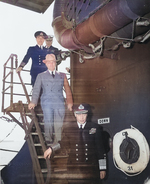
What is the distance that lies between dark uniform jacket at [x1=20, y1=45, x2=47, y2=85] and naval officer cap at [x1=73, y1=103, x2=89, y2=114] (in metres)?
0.47

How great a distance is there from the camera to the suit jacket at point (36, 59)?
1.83m

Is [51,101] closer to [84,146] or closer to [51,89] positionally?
[51,89]

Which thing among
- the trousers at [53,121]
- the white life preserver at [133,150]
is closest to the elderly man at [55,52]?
the trousers at [53,121]

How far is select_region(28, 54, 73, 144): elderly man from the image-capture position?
5.62 feet

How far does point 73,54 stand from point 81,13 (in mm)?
378

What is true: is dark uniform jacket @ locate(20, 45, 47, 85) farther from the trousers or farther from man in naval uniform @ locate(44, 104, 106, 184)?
man in naval uniform @ locate(44, 104, 106, 184)

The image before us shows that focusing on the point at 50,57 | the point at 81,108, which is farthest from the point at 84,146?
the point at 50,57

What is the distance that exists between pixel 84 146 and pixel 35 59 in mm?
913

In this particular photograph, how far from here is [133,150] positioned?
5.08ft

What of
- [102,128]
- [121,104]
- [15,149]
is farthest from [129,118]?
[15,149]

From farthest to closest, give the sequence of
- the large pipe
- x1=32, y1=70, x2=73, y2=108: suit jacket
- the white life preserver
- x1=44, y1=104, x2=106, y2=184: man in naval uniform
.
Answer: x1=32, y1=70, x2=73, y2=108: suit jacket
x1=44, y1=104, x2=106, y2=184: man in naval uniform
the white life preserver
the large pipe

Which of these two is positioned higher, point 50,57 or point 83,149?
point 50,57

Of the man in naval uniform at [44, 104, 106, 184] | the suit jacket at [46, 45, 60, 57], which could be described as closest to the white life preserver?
the man in naval uniform at [44, 104, 106, 184]

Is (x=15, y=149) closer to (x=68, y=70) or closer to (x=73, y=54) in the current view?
(x=68, y=70)
